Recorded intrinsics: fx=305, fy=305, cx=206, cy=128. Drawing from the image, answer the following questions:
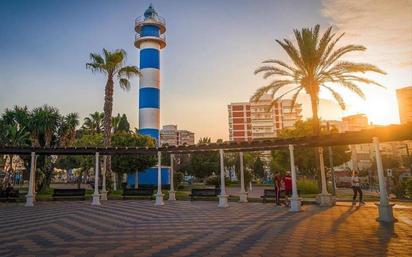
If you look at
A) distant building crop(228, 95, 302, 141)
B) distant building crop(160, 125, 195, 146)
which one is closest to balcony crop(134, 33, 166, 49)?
distant building crop(228, 95, 302, 141)

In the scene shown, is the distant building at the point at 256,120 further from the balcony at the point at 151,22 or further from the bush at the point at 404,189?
the bush at the point at 404,189

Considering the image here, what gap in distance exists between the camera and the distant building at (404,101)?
9206 centimetres

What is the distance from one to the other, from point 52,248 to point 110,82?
20.1 meters

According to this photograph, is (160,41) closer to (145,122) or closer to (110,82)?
(145,122)

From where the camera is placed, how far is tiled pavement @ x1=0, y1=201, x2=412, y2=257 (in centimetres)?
657

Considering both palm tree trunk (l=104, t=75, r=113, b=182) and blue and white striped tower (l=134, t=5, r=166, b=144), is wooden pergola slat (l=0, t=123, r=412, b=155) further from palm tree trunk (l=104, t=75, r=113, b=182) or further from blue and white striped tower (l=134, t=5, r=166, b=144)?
blue and white striped tower (l=134, t=5, r=166, b=144)

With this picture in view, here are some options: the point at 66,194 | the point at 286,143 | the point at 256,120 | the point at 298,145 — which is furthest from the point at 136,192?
the point at 256,120

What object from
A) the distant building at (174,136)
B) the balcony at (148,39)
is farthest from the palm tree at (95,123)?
the distant building at (174,136)

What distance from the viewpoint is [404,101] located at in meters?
93.3

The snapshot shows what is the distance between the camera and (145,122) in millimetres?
38094

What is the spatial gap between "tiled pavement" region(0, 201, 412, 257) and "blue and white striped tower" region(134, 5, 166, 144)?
2676 cm

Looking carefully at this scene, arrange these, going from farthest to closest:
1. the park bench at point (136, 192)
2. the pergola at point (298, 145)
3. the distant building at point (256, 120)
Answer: the distant building at point (256, 120) < the park bench at point (136, 192) < the pergola at point (298, 145)

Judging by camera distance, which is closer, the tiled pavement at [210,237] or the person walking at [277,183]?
the tiled pavement at [210,237]

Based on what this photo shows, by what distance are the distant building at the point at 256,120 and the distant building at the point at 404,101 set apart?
31407 millimetres
